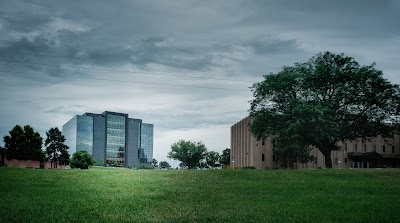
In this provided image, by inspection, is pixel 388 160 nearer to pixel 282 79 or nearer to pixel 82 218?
pixel 282 79

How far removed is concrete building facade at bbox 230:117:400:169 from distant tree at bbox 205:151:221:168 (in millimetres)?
6073

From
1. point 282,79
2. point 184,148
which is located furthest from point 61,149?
point 282,79

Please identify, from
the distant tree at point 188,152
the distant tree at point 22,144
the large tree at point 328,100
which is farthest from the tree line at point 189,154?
the large tree at point 328,100

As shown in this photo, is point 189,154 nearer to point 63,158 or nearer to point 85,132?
point 63,158

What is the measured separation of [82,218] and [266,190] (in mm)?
10596

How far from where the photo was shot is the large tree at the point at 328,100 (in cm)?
4612

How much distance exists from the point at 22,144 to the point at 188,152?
4942 centimetres

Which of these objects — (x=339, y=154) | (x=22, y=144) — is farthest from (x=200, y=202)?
(x=339, y=154)

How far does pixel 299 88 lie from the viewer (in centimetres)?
4947

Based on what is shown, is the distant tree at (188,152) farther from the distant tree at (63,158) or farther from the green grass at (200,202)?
the green grass at (200,202)

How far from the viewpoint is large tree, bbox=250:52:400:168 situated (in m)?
46.1

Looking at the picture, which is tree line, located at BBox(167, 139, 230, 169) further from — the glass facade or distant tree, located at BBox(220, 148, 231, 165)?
the glass facade

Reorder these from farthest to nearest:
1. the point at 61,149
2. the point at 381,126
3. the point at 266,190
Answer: the point at 61,149 → the point at 381,126 → the point at 266,190

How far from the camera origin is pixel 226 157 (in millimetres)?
A: 139750
